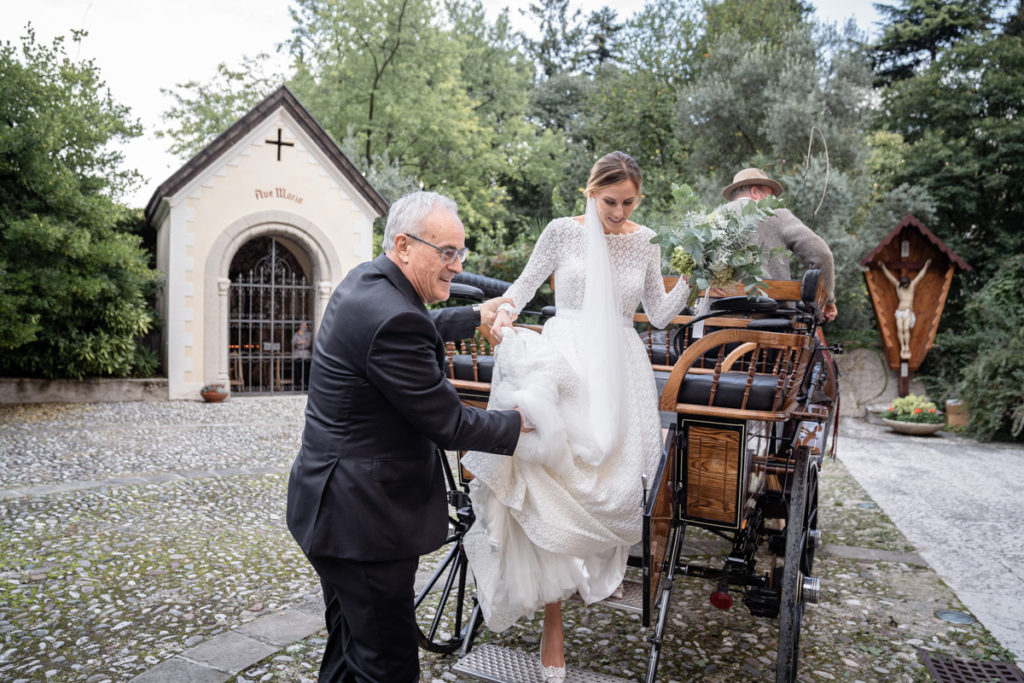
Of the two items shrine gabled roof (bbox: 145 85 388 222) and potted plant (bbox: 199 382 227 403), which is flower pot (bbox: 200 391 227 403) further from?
shrine gabled roof (bbox: 145 85 388 222)

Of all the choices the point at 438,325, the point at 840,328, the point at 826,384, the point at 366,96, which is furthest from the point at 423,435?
the point at 366,96

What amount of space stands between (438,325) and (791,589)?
6.34 feet

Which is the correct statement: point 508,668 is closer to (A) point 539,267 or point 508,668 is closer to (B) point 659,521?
(B) point 659,521

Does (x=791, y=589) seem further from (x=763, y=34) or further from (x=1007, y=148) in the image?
(x=763, y=34)

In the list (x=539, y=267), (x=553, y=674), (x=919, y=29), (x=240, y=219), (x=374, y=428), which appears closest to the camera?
(x=374, y=428)

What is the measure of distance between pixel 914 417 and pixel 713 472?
1057cm

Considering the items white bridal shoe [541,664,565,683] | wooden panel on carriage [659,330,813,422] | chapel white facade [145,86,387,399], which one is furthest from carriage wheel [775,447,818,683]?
chapel white facade [145,86,387,399]

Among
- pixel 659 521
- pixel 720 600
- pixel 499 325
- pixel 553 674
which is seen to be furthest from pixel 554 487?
pixel 720 600

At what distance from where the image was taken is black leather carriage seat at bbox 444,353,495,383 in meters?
3.36

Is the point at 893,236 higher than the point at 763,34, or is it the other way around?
the point at 763,34

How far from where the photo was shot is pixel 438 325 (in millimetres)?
2879

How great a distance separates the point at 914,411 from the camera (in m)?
11.9

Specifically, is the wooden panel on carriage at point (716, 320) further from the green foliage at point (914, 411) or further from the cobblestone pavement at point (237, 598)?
the green foliage at point (914, 411)

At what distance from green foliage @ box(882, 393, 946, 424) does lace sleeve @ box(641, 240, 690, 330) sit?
1037cm
